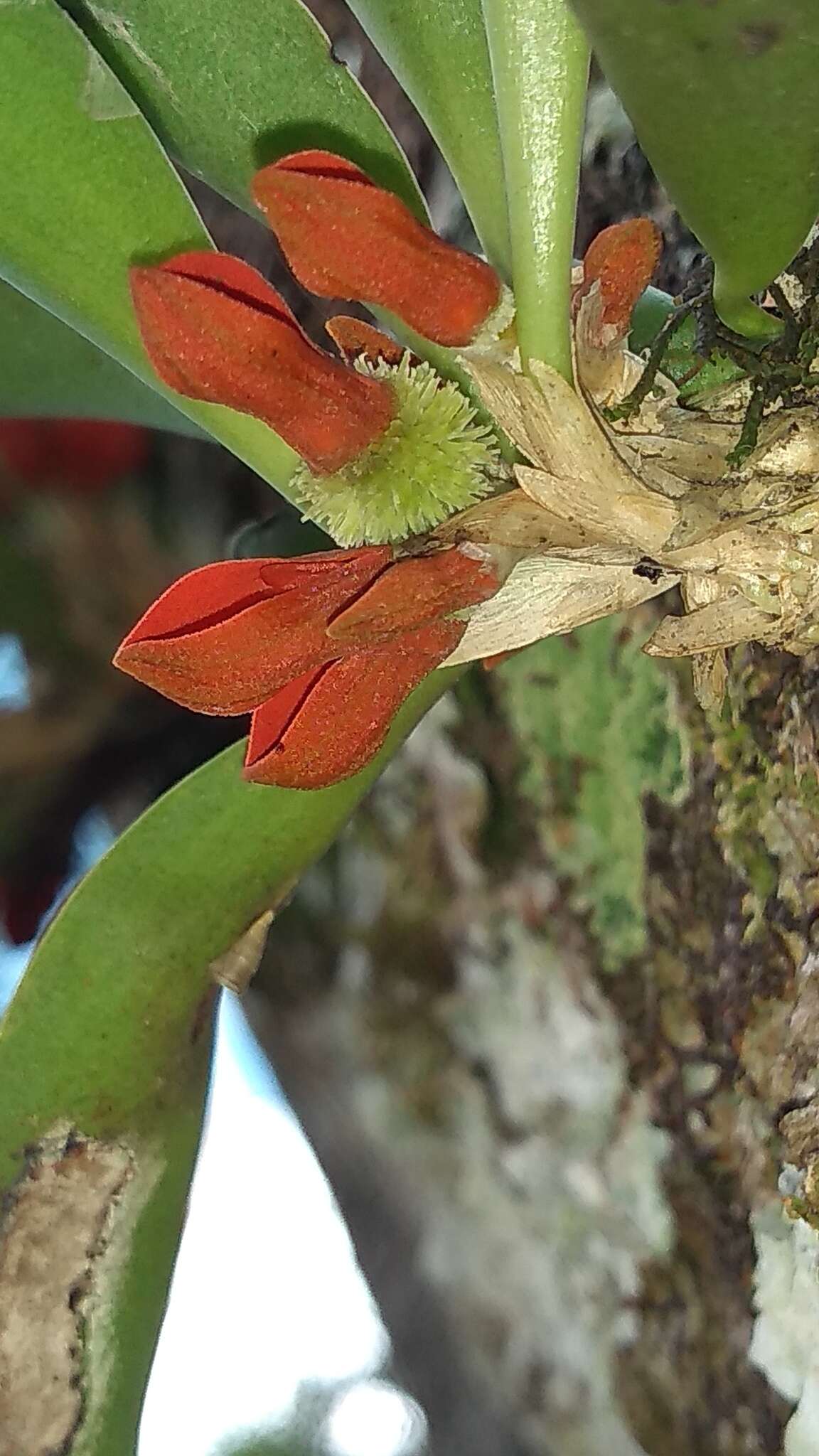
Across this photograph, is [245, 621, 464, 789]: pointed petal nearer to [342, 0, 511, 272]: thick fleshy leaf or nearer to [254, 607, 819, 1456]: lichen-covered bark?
[342, 0, 511, 272]: thick fleshy leaf

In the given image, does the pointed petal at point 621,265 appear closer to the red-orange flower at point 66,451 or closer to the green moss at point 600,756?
the green moss at point 600,756

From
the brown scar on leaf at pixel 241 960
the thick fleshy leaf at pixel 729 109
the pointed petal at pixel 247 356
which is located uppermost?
the pointed petal at pixel 247 356

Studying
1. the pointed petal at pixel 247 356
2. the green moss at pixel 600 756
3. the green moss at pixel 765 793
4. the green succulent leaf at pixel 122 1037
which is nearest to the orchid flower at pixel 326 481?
the pointed petal at pixel 247 356

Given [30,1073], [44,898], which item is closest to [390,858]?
[44,898]

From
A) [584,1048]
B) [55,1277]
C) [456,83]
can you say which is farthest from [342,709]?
[584,1048]

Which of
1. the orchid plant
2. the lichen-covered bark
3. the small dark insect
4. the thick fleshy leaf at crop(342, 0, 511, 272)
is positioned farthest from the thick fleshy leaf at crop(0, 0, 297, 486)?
the lichen-covered bark
